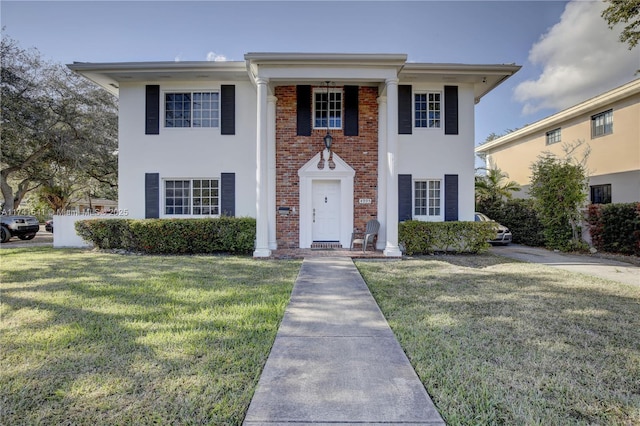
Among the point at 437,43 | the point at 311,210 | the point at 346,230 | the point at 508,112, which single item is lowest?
the point at 346,230

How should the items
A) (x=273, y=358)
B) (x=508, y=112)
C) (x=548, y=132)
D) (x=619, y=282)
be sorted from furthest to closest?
(x=508, y=112) < (x=548, y=132) < (x=619, y=282) < (x=273, y=358)

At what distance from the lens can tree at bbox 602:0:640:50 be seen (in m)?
7.85

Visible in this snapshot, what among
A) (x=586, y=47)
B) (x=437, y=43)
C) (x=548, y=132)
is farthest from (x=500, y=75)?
(x=548, y=132)

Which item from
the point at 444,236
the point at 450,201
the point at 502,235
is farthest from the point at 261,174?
the point at 502,235

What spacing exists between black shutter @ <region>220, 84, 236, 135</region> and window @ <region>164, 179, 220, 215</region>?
5.74ft

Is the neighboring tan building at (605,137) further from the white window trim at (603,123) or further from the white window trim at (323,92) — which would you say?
the white window trim at (323,92)

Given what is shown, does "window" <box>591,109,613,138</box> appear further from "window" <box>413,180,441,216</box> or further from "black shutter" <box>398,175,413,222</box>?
"black shutter" <box>398,175,413,222</box>

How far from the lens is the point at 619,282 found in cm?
638

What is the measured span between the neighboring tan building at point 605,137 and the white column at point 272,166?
11081 mm

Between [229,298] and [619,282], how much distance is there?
778 cm

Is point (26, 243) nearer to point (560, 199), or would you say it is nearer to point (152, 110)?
point (152, 110)

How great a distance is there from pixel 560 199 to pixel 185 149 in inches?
513

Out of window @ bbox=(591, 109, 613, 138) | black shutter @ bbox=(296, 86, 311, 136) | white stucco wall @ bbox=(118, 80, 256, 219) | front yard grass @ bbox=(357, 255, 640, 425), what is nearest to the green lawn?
front yard grass @ bbox=(357, 255, 640, 425)

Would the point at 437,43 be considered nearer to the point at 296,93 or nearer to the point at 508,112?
the point at 296,93
